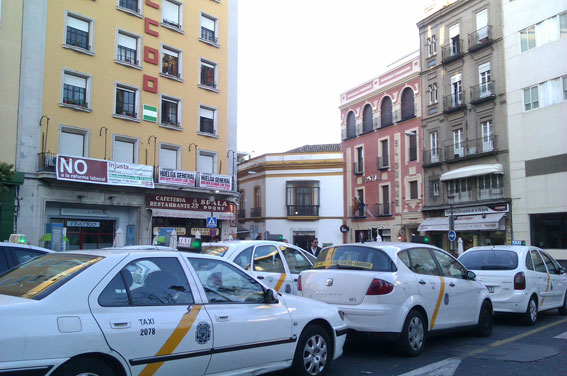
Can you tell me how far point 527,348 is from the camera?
7883 millimetres

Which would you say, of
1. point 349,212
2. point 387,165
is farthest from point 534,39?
point 349,212

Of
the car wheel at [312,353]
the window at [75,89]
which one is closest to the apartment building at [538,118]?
the window at [75,89]

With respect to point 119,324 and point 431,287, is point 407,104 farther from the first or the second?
point 119,324

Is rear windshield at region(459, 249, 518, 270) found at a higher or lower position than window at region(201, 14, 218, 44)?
lower

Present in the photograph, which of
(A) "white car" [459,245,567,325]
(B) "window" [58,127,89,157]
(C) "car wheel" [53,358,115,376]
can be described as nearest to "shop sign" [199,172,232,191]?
(B) "window" [58,127,89,157]

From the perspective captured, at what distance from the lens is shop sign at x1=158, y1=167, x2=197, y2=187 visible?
1001 inches

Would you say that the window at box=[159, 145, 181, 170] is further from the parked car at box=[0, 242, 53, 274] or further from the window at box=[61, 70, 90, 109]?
the parked car at box=[0, 242, 53, 274]

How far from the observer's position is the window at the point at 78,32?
23.3 metres

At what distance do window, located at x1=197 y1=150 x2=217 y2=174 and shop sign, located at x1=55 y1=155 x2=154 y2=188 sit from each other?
4114 mm

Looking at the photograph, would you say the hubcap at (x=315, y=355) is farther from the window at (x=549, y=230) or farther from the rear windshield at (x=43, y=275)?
the window at (x=549, y=230)

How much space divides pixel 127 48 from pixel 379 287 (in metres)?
22.2

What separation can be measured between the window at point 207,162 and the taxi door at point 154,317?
23.7 m

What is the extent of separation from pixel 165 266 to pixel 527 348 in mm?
5916

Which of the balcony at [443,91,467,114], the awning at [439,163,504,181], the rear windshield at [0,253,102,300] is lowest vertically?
the rear windshield at [0,253,102,300]
